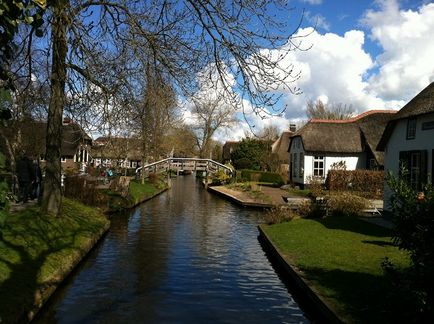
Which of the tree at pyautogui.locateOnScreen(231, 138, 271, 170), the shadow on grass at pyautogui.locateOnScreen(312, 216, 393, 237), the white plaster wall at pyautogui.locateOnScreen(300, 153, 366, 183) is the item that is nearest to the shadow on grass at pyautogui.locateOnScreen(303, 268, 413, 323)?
the shadow on grass at pyautogui.locateOnScreen(312, 216, 393, 237)

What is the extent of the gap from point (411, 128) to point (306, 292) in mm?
11740

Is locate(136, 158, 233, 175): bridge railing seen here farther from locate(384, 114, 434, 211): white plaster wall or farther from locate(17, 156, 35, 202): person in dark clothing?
locate(17, 156, 35, 202): person in dark clothing

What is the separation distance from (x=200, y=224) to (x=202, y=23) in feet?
42.5

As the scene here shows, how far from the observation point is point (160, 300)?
9586mm

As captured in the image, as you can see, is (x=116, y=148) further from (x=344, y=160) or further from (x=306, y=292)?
(x=344, y=160)

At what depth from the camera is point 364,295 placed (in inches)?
325

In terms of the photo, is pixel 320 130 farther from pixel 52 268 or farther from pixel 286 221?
pixel 52 268

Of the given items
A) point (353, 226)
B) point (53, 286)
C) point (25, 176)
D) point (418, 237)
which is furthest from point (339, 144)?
point (418, 237)

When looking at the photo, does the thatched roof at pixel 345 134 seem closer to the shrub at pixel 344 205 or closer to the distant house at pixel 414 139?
the shrub at pixel 344 205

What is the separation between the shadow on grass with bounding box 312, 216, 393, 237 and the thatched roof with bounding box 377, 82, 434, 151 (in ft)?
13.9

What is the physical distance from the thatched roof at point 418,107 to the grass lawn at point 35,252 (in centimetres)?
1224

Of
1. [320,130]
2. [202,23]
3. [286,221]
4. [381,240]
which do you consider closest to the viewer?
[202,23]

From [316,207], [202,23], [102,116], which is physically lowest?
[316,207]

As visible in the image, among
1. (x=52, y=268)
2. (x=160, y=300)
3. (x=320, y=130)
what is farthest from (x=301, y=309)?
(x=320, y=130)
